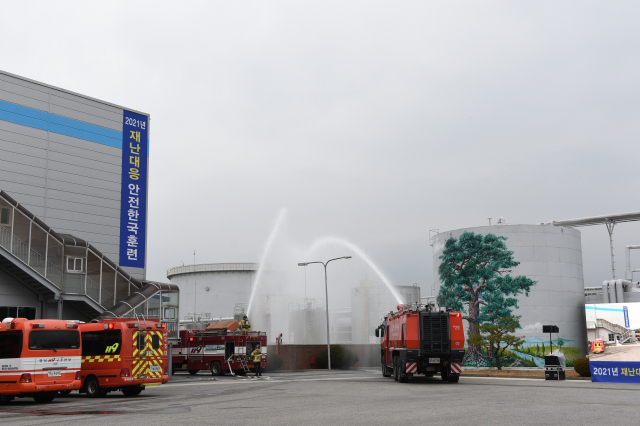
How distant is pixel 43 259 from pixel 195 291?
144 feet

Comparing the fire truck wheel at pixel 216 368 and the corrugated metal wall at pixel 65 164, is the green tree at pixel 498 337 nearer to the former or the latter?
the fire truck wheel at pixel 216 368

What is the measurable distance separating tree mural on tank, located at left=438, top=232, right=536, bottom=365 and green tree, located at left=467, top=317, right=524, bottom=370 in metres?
0.89

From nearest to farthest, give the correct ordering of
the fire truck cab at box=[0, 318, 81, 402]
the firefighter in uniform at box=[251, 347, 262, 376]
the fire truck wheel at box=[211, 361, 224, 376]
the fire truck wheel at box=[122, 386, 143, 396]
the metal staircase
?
the fire truck cab at box=[0, 318, 81, 402], the fire truck wheel at box=[122, 386, 143, 396], the metal staircase, the firefighter in uniform at box=[251, 347, 262, 376], the fire truck wheel at box=[211, 361, 224, 376]

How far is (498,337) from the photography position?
42594mm

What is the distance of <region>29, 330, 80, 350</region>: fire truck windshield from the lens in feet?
61.5

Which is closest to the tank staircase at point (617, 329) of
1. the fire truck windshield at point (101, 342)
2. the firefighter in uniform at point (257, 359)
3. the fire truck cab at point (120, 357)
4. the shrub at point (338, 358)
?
the shrub at point (338, 358)

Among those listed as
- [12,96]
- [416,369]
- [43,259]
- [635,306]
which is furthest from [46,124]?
[635,306]

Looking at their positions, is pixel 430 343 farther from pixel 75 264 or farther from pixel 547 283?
pixel 547 283

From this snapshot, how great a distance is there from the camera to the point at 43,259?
30.1 meters

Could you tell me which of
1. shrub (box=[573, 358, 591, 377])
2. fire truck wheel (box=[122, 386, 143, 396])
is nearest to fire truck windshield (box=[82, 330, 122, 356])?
fire truck wheel (box=[122, 386, 143, 396])

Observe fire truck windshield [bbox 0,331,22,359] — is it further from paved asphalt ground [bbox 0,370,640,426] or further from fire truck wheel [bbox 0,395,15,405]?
fire truck wheel [bbox 0,395,15,405]

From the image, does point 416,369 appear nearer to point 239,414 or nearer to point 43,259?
point 239,414

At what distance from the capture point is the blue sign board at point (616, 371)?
25.9 metres

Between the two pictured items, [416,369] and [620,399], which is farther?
[416,369]
